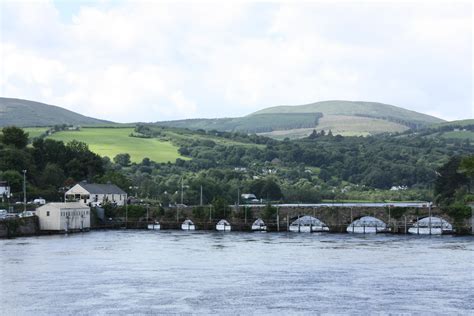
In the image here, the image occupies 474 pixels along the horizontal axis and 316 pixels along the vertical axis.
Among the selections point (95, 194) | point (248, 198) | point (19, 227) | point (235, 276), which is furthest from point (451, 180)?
point (235, 276)

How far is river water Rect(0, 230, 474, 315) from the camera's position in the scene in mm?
58125

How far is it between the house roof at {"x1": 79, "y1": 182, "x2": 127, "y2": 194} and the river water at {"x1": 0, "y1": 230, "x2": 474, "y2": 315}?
33819 mm

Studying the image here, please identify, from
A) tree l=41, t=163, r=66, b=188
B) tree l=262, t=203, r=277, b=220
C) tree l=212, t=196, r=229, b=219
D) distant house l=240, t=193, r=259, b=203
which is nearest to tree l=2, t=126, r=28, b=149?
tree l=41, t=163, r=66, b=188

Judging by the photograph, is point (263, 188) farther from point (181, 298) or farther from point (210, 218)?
point (181, 298)

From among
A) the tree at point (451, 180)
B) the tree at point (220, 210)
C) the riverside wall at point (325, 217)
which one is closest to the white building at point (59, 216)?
the riverside wall at point (325, 217)

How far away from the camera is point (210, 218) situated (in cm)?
13225

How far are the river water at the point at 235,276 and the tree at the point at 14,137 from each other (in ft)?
180

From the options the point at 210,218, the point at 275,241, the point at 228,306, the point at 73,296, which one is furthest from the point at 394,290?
the point at 210,218

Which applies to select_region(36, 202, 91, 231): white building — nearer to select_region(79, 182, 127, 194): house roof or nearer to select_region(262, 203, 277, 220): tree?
select_region(79, 182, 127, 194): house roof

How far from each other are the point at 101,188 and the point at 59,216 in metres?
26.8

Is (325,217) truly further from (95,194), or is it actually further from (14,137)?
(14,137)

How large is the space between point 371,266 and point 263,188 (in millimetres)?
114815

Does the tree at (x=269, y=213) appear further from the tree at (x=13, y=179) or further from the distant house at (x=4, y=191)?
the tree at (x=13, y=179)

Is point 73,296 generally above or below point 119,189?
below
